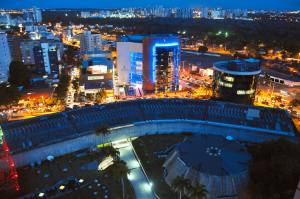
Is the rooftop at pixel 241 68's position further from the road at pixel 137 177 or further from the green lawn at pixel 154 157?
the road at pixel 137 177

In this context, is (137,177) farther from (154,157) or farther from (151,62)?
(151,62)

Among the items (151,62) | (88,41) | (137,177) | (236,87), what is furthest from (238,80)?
(88,41)

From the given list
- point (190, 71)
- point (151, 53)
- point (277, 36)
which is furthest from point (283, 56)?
point (151, 53)

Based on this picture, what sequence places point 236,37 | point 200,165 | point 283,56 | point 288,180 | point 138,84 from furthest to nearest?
point 236,37, point 283,56, point 138,84, point 200,165, point 288,180

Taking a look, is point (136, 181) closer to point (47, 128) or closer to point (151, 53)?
point (47, 128)

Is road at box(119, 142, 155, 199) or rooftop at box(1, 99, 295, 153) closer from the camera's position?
road at box(119, 142, 155, 199)

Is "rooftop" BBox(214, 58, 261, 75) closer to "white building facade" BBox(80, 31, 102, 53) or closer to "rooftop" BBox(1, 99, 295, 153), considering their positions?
"rooftop" BBox(1, 99, 295, 153)

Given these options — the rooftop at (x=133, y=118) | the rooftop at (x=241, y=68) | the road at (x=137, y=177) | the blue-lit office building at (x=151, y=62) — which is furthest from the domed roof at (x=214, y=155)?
the blue-lit office building at (x=151, y=62)

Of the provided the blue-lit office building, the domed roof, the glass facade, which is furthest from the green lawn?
the blue-lit office building
